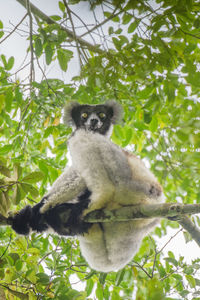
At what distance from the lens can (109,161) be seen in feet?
8.23

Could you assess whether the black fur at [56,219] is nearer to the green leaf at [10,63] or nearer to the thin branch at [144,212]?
the thin branch at [144,212]

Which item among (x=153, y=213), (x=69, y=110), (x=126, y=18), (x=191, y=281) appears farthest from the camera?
(x=69, y=110)

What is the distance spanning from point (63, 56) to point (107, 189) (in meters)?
1.51

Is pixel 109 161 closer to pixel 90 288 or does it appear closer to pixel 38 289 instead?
pixel 38 289

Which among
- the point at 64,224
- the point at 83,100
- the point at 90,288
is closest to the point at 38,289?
the point at 64,224

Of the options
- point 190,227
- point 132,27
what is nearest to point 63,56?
point 132,27

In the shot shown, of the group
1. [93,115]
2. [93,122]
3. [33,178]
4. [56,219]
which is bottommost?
[56,219]

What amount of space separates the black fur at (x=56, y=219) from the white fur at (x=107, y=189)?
0.23 ft

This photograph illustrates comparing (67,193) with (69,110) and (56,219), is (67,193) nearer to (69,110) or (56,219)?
(56,219)

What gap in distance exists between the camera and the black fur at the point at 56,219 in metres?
2.74

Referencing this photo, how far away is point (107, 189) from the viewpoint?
2.48 meters

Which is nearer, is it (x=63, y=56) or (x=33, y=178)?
(x=33, y=178)

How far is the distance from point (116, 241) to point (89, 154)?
0.86 metres

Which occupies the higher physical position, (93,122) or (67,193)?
(93,122)
